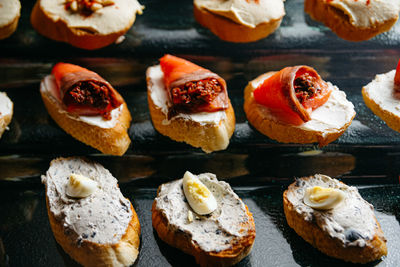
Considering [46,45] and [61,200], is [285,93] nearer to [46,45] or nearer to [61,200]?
[61,200]

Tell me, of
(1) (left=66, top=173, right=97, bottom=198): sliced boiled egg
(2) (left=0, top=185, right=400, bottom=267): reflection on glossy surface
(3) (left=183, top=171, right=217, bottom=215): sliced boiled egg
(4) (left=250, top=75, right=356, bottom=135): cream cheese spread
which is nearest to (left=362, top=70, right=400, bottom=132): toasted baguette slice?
(4) (left=250, top=75, right=356, bottom=135): cream cheese spread

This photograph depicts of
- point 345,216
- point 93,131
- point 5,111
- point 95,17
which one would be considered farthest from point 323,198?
point 5,111

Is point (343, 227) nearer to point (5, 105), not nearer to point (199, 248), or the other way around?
point (199, 248)

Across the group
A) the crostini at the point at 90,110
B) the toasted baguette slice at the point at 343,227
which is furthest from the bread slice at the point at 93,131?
the toasted baguette slice at the point at 343,227

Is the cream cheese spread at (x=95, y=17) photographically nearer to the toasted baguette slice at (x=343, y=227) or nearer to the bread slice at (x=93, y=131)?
the bread slice at (x=93, y=131)

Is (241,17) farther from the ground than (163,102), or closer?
farther from the ground

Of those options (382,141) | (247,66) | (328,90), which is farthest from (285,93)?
(382,141)
